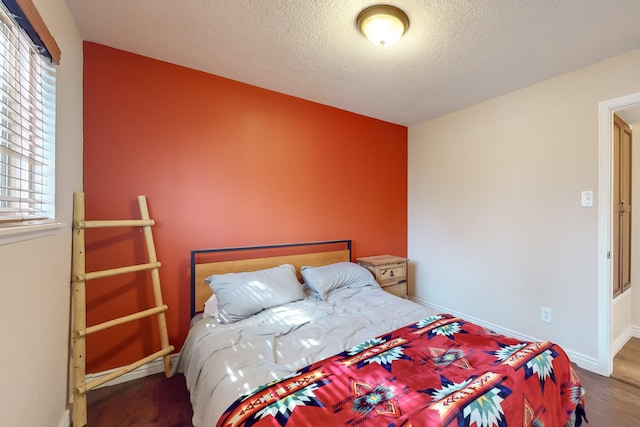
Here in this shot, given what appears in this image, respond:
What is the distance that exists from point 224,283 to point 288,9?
1.86 metres

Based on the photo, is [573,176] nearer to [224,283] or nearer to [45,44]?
[224,283]

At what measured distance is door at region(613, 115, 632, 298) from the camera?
241 cm

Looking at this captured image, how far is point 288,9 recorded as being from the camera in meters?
1.55

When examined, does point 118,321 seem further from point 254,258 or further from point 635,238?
point 635,238

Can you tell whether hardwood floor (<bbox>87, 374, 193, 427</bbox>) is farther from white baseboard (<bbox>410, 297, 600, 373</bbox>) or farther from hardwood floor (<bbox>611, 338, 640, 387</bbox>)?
hardwood floor (<bbox>611, 338, 640, 387</bbox>)

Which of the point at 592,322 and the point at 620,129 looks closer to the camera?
the point at 592,322

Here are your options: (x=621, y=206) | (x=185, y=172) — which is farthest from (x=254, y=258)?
(x=621, y=206)

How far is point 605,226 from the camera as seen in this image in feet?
6.78

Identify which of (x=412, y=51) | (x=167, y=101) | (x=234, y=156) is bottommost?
(x=234, y=156)

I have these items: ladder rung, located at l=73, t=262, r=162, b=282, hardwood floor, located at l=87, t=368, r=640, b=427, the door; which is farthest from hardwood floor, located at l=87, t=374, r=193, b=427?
the door

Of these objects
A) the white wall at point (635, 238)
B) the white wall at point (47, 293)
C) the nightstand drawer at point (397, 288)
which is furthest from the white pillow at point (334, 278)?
the white wall at point (635, 238)

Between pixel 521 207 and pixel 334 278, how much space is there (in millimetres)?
1896

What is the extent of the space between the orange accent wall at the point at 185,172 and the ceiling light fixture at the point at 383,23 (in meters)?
1.22

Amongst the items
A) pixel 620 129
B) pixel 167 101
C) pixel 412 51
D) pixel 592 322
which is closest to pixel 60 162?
pixel 167 101
